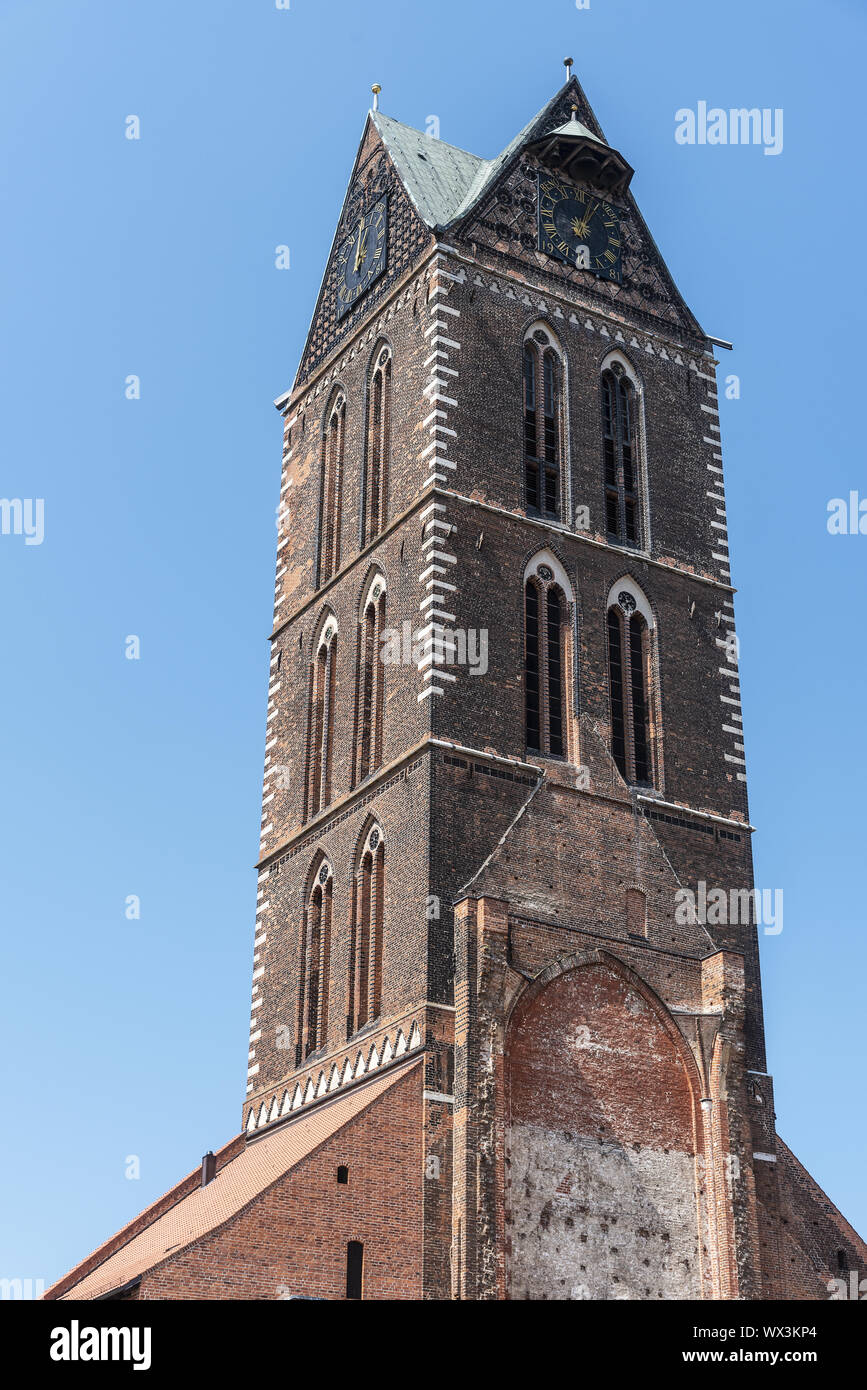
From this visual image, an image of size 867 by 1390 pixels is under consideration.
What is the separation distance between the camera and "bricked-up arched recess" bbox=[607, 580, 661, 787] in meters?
36.0

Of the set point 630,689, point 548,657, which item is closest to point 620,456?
point 630,689

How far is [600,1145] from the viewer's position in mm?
30891

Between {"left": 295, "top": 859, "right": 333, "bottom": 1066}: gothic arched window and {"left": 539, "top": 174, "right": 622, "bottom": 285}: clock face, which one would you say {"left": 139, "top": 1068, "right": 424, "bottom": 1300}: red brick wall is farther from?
{"left": 539, "top": 174, "right": 622, "bottom": 285}: clock face

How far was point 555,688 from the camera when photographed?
35625mm

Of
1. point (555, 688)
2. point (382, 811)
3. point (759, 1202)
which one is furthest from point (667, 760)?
point (759, 1202)

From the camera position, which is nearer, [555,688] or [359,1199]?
[359,1199]

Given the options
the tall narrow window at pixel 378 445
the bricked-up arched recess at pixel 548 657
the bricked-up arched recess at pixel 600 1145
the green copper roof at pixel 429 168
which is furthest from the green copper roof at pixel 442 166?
the bricked-up arched recess at pixel 600 1145

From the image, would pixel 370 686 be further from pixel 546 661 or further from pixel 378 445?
pixel 378 445

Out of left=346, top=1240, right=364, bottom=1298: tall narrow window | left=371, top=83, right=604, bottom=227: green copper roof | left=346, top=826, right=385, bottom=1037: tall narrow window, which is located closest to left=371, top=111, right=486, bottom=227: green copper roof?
left=371, top=83, right=604, bottom=227: green copper roof

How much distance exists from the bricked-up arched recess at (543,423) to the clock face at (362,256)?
4449 mm

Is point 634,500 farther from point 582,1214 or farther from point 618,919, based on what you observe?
point 582,1214

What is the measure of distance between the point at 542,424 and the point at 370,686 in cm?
689

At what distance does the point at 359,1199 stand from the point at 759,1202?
742cm

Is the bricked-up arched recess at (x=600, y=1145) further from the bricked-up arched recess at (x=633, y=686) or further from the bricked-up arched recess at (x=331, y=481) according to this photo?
the bricked-up arched recess at (x=331, y=481)
